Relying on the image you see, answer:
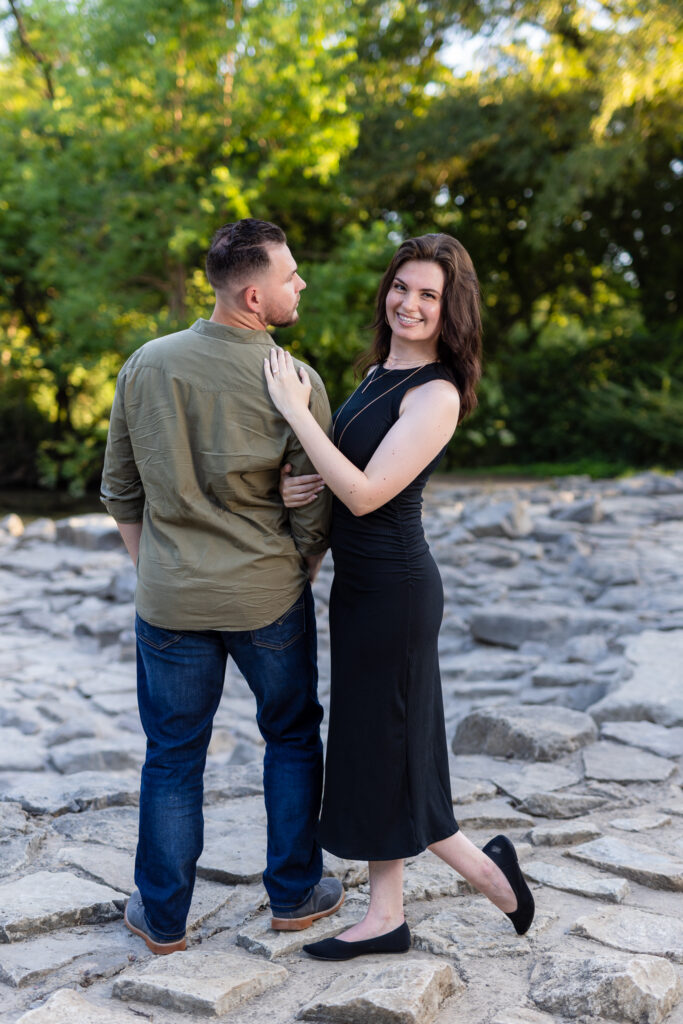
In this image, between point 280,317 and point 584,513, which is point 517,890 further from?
point 584,513

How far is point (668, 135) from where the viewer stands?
59.4 ft

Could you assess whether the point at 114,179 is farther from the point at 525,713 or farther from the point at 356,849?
the point at 356,849

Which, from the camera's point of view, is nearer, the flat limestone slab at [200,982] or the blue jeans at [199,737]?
the flat limestone slab at [200,982]

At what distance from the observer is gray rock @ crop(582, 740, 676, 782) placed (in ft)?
13.2

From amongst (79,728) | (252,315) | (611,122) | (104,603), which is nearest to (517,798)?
(252,315)

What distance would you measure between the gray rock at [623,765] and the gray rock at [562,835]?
0.60 m

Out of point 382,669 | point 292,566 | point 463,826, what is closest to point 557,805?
point 463,826

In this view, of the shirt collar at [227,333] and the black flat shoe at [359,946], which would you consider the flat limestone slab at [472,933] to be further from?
the shirt collar at [227,333]

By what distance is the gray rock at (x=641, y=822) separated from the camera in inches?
140

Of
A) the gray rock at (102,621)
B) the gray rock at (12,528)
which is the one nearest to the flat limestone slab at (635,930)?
the gray rock at (102,621)

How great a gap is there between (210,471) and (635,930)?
1742 mm

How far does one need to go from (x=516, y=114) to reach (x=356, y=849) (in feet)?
58.8

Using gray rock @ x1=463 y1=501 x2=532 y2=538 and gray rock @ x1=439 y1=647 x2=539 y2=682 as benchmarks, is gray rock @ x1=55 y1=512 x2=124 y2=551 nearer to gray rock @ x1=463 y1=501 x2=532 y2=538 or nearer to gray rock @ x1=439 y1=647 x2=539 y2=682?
gray rock @ x1=463 y1=501 x2=532 y2=538

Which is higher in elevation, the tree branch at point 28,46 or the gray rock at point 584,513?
the tree branch at point 28,46
